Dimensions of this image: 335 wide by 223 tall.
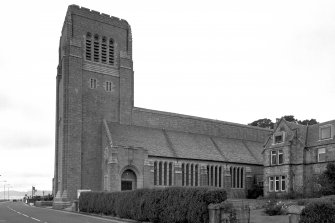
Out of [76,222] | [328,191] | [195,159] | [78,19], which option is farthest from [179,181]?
[76,222]

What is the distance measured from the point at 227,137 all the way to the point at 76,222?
4516 centimetres

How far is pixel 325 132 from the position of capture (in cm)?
4938

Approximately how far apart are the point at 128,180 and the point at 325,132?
24.0 meters

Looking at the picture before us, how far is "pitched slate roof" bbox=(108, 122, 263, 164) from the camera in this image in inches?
2160

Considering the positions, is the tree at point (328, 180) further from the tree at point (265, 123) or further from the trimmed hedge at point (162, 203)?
the tree at point (265, 123)

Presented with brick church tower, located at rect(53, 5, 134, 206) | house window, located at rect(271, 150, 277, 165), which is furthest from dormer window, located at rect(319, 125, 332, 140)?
brick church tower, located at rect(53, 5, 134, 206)

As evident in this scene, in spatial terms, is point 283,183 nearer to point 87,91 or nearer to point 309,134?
point 309,134

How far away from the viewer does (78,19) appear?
5612 cm

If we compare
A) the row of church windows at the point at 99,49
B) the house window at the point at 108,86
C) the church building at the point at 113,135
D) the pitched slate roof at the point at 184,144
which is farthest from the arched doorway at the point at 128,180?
the row of church windows at the point at 99,49

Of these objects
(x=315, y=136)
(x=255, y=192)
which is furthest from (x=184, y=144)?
(x=315, y=136)

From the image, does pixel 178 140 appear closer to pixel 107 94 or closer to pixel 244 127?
pixel 107 94

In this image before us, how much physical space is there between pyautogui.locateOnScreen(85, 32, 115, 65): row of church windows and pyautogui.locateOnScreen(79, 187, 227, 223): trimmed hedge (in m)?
24.6

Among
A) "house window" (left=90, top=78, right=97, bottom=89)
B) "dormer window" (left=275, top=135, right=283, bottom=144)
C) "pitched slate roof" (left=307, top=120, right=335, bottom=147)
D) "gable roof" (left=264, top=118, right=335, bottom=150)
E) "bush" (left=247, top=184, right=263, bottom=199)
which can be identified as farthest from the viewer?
"bush" (left=247, top=184, right=263, bottom=199)

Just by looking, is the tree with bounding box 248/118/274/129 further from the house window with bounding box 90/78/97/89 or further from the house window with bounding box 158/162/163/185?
the house window with bounding box 90/78/97/89
